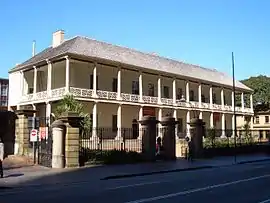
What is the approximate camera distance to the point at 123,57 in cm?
4712

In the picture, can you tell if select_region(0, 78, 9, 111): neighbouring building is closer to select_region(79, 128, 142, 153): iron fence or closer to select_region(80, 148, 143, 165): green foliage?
select_region(79, 128, 142, 153): iron fence

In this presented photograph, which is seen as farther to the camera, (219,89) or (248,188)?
(219,89)

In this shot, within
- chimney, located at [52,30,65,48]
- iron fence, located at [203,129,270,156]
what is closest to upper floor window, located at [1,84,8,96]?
chimney, located at [52,30,65,48]

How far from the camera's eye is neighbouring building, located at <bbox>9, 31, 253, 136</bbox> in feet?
139

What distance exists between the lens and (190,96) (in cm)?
5841

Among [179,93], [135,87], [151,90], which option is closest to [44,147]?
[135,87]

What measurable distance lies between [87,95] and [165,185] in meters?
28.2

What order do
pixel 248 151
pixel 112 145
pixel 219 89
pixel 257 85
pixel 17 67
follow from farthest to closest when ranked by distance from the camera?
pixel 257 85
pixel 219 89
pixel 17 67
pixel 248 151
pixel 112 145

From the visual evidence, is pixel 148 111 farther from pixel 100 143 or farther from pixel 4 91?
pixel 4 91

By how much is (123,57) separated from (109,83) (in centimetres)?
358

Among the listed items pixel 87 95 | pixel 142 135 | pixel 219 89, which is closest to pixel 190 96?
pixel 219 89

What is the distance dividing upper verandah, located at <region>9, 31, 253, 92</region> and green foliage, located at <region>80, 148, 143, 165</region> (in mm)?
18404

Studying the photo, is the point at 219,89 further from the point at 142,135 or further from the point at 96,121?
the point at 142,135

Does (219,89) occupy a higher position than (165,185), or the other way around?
(219,89)
